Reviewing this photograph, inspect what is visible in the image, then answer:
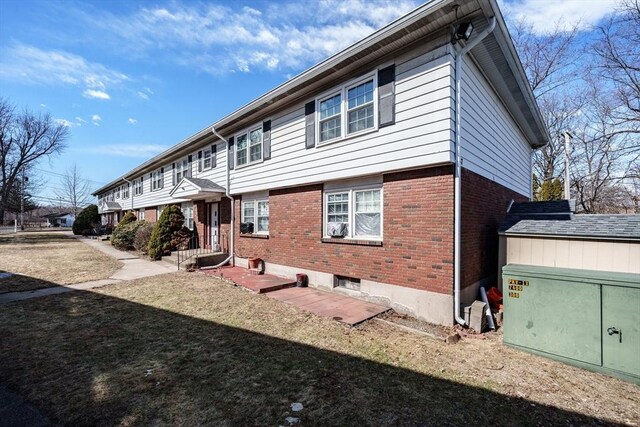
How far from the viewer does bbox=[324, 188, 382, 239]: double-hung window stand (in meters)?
6.80

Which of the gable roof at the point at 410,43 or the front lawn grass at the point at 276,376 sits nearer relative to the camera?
the front lawn grass at the point at 276,376

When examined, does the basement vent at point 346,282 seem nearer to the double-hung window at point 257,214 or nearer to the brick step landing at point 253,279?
the brick step landing at point 253,279

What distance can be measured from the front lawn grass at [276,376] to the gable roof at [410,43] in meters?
5.55

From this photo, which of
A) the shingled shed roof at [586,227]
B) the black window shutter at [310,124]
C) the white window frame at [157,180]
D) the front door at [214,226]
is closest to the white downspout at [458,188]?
Answer: the shingled shed roof at [586,227]

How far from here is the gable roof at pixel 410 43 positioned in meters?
5.16

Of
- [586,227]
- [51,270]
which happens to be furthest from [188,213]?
[586,227]

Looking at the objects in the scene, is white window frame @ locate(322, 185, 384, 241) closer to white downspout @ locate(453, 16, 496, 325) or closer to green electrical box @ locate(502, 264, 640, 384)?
white downspout @ locate(453, 16, 496, 325)

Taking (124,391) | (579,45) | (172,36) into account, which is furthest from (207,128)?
(579,45)

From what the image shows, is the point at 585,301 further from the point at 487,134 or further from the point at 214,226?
the point at 214,226

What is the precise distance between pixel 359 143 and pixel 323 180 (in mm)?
1384

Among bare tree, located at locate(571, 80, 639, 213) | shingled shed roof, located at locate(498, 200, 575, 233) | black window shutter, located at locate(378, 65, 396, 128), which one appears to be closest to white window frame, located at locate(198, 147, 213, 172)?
black window shutter, located at locate(378, 65, 396, 128)

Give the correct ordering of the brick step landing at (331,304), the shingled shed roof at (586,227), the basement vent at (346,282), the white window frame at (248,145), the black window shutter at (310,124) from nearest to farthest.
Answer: the shingled shed roof at (586,227)
the brick step landing at (331,304)
the basement vent at (346,282)
the black window shutter at (310,124)
the white window frame at (248,145)

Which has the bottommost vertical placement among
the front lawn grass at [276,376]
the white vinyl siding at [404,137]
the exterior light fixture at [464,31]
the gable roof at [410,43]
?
the front lawn grass at [276,376]

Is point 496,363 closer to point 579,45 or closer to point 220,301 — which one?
point 220,301
